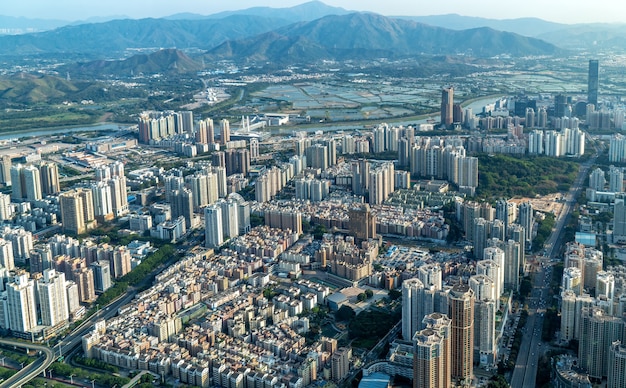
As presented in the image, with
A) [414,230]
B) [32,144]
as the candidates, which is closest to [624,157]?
[414,230]

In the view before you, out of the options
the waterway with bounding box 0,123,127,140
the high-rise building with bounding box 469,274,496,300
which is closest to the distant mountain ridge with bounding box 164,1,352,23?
the waterway with bounding box 0,123,127,140

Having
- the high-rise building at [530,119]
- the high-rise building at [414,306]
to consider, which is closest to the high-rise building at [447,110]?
the high-rise building at [530,119]

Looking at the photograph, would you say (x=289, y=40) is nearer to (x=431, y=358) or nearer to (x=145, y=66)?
(x=145, y=66)

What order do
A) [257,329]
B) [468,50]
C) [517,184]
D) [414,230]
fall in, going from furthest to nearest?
[468,50] < [517,184] < [414,230] < [257,329]

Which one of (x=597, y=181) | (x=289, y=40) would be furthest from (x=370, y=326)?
(x=289, y=40)

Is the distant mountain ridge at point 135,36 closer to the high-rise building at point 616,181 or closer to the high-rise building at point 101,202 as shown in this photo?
the high-rise building at point 101,202

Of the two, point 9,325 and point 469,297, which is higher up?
point 469,297

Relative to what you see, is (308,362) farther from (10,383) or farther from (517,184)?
(517,184)

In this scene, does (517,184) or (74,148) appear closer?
(517,184)
